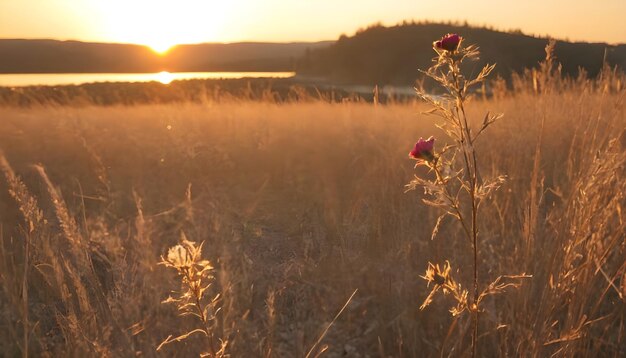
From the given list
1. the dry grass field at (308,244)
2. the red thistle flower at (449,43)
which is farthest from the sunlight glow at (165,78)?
the red thistle flower at (449,43)

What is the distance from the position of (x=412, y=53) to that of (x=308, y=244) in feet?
77.6

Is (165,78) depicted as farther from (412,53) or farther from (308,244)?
(308,244)

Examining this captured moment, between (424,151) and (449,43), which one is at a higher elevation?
(449,43)

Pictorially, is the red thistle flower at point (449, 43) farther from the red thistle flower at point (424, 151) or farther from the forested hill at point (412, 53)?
the forested hill at point (412, 53)

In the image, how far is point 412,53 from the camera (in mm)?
25000

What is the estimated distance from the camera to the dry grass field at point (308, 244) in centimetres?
154

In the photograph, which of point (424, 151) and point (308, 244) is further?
point (308, 244)

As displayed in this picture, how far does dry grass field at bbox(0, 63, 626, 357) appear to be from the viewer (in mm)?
1544

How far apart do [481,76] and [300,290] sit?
4.68 ft

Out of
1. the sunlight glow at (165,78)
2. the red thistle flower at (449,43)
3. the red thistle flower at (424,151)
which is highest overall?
the red thistle flower at (449,43)

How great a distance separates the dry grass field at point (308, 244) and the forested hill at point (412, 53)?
1842cm

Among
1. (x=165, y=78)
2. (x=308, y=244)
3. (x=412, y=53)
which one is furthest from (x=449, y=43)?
(x=165, y=78)

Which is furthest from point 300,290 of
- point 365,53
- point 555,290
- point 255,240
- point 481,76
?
point 365,53

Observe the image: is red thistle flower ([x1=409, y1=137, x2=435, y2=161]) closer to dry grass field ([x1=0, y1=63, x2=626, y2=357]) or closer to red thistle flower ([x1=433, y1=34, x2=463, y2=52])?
red thistle flower ([x1=433, y1=34, x2=463, y2=52])
